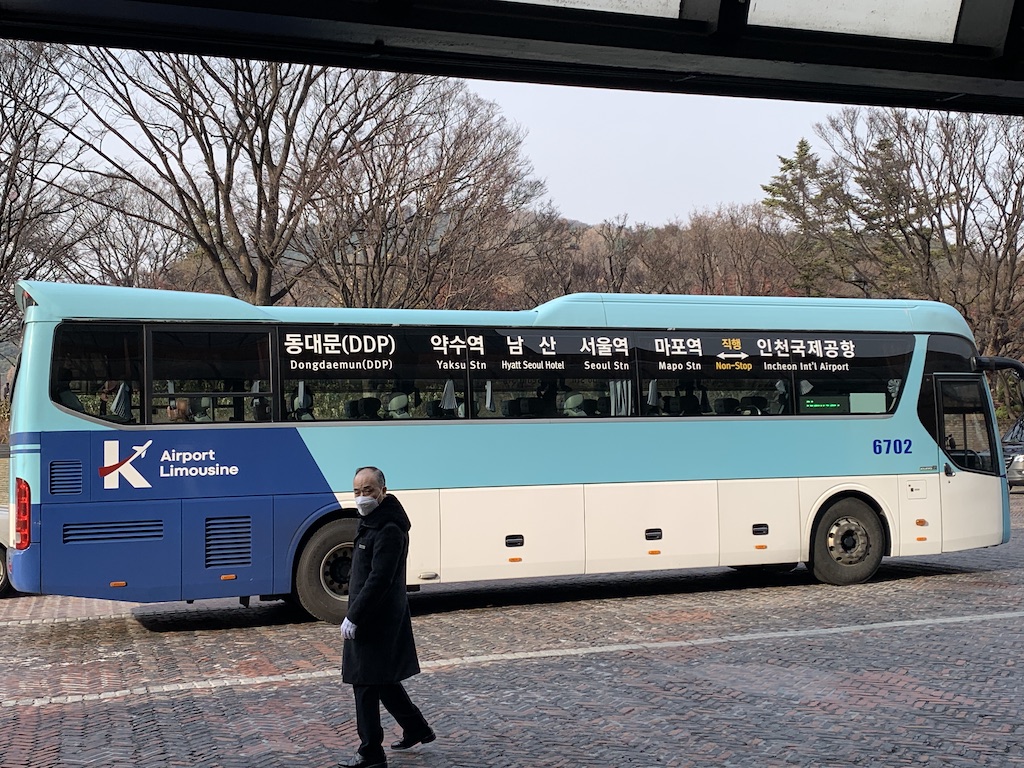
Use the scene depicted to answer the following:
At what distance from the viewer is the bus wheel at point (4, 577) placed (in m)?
13.8

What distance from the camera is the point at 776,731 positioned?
7176mm

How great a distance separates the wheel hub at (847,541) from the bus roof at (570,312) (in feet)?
7.80

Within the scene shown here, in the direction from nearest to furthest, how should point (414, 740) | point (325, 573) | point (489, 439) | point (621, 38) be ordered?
point (621, 38), point (414, 740), point (325, 573), point (489, 439)

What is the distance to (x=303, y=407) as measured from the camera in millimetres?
11898

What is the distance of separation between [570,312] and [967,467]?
5499 millimetres

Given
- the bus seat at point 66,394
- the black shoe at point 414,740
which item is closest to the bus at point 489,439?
the bus seat at point 66,394

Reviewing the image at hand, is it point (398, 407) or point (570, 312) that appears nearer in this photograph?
point (398, 407)

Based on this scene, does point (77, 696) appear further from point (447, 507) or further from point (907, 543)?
point (907, 543)

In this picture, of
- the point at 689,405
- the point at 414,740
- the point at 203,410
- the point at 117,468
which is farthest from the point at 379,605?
the point at 689,405

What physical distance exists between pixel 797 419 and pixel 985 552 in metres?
5.42

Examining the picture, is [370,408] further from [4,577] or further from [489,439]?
[4,577]

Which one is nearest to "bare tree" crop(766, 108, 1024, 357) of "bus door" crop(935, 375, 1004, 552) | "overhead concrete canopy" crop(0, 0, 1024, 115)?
"bus door" crop(935, 375, 1004, 552)

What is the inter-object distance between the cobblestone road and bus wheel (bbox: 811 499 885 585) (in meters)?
0.35

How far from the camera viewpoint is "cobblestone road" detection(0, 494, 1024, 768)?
6855mm
